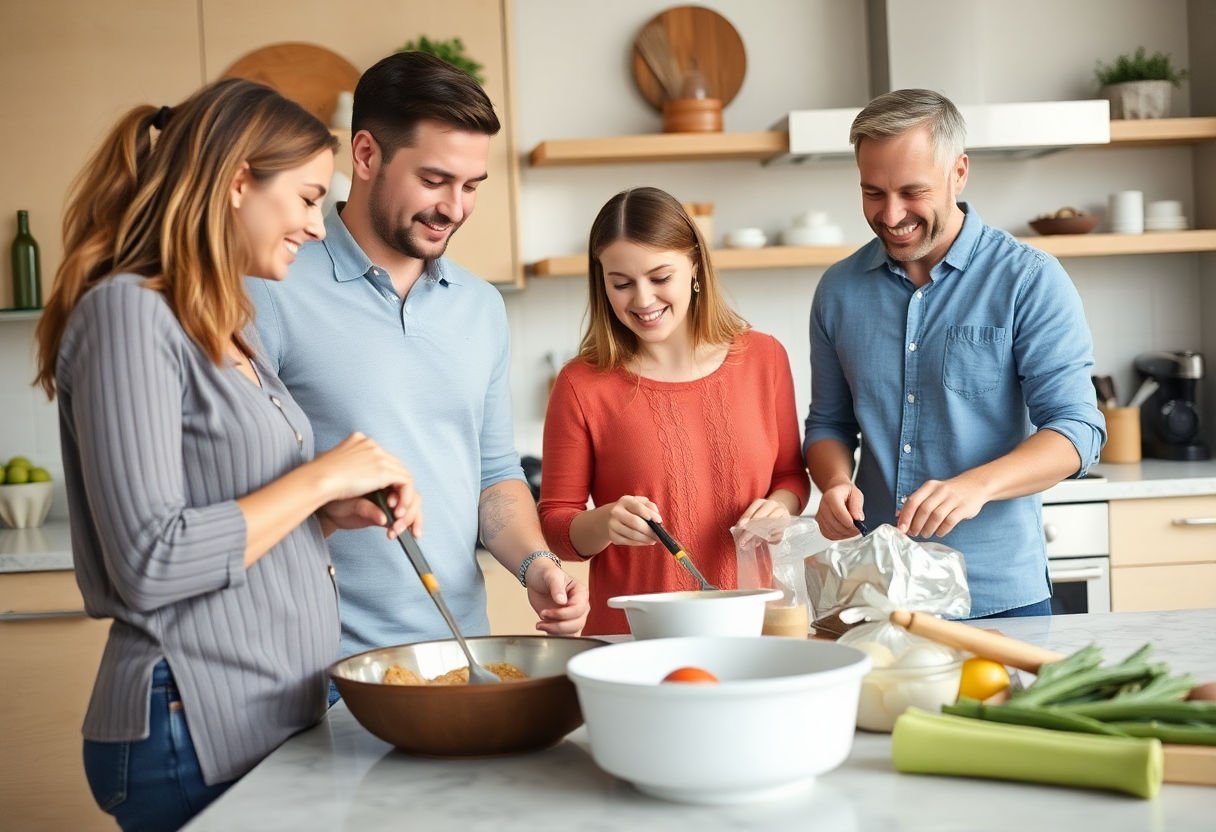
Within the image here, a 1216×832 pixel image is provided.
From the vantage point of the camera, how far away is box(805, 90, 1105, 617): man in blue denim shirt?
2133 millimetres

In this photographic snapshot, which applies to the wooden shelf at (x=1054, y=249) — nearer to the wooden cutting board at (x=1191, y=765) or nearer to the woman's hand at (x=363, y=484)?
the woman's hand at (x=363, y=484)

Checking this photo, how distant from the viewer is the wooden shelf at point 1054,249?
144 inches

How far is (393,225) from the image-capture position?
6.08 ft

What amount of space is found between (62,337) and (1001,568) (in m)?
1.57

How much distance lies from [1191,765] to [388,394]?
115 cm

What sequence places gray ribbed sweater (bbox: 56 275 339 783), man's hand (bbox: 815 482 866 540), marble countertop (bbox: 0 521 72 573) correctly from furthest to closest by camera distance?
marble countertop (bbox: 0 521 72 573) < man's hand (bbox: 815 482 866 540) < gray ribbed sweater (bbox: 56 275 339 783)

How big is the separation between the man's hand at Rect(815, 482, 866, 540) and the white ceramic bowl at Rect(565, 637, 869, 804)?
858mm

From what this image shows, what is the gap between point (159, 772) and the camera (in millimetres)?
1288

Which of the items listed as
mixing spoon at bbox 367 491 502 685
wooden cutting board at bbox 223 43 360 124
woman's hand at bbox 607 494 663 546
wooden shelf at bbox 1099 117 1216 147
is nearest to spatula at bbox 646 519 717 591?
woman's hand at bbox 607 494 663 546

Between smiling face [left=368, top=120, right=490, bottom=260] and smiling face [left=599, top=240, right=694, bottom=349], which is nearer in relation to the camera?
smiling face [left=368, top=120, right=490, bottom=260]

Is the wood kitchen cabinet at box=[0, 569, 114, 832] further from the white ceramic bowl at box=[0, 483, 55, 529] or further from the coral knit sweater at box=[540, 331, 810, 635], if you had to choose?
the coral knit sweater at box=[540, 331, 810, 635]

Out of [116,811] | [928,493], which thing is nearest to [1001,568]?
[928,493]

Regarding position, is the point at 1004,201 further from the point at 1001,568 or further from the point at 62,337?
the point at 62,337

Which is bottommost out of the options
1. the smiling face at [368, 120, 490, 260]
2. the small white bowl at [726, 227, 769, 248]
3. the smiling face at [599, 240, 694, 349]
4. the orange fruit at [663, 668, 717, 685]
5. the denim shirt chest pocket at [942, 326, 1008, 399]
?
the orange fruit at [663, 668, 717, 685]
